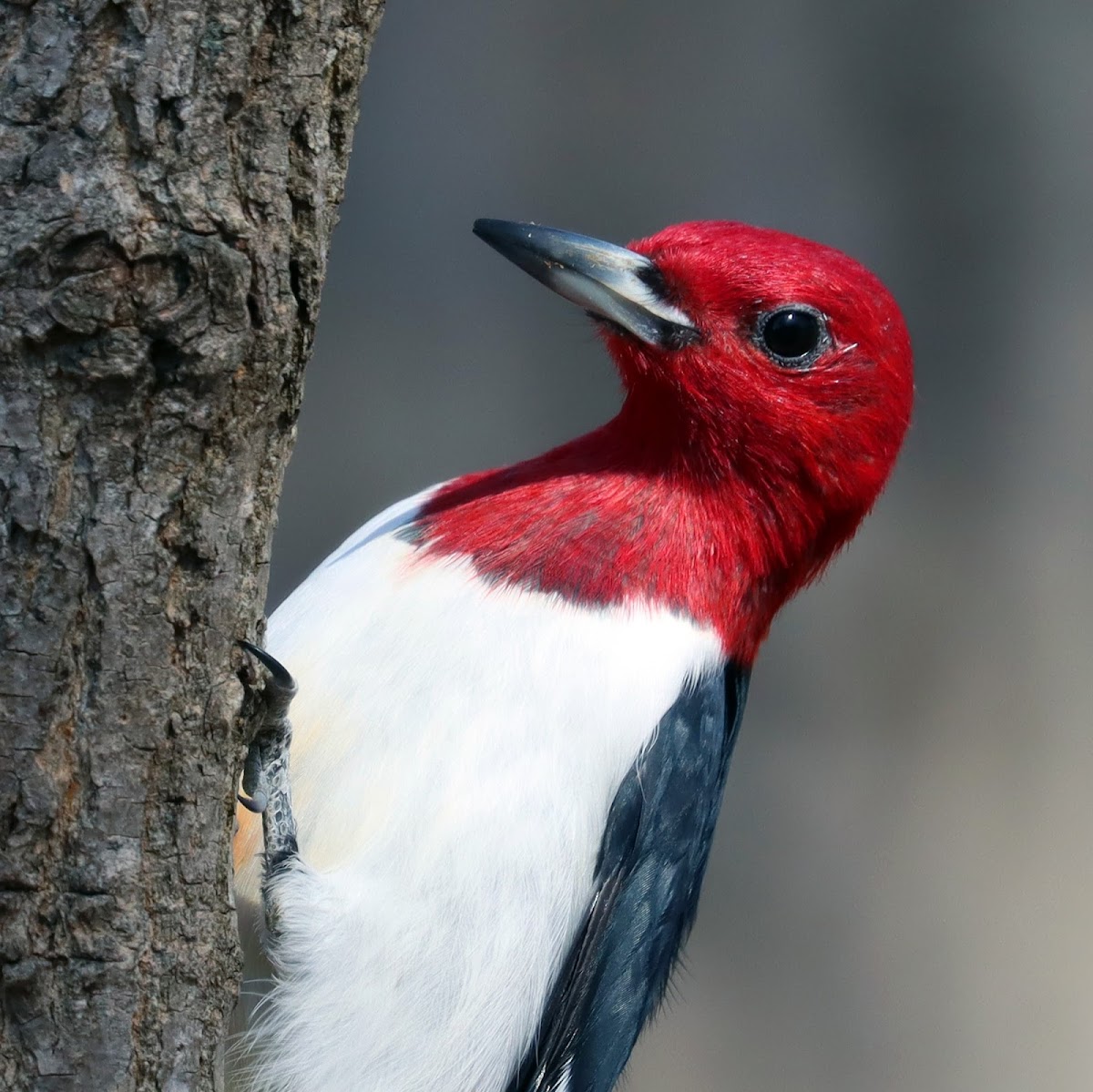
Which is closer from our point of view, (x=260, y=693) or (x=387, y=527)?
(x=260, y=693)

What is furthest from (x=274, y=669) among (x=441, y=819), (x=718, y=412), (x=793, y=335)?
(x=793, y=335)

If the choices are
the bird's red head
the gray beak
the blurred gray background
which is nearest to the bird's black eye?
the bird's red head

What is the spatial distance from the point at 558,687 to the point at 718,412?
49 centimetres

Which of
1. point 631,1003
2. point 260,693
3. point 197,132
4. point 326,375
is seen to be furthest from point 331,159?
point 326,375

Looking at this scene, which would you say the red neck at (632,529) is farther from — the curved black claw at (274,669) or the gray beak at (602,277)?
the curved black claw at (274,669)

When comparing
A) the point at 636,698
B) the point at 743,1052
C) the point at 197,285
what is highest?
the point at 197,285

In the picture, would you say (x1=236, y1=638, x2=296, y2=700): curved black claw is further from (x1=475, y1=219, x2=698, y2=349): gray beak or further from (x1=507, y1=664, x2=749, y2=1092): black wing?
(x1=475, y1=219, x2=698, y2=349): gray beak

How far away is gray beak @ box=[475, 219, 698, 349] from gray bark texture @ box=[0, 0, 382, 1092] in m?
0.69

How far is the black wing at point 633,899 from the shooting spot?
2043 millimetres

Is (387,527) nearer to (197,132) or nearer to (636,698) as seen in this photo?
(636,698)

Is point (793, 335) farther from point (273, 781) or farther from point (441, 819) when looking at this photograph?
point (273, 781)

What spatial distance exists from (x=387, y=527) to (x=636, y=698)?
49 cm

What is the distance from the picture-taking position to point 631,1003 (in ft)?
7.04

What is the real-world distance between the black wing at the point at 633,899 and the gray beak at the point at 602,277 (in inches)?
19.7
